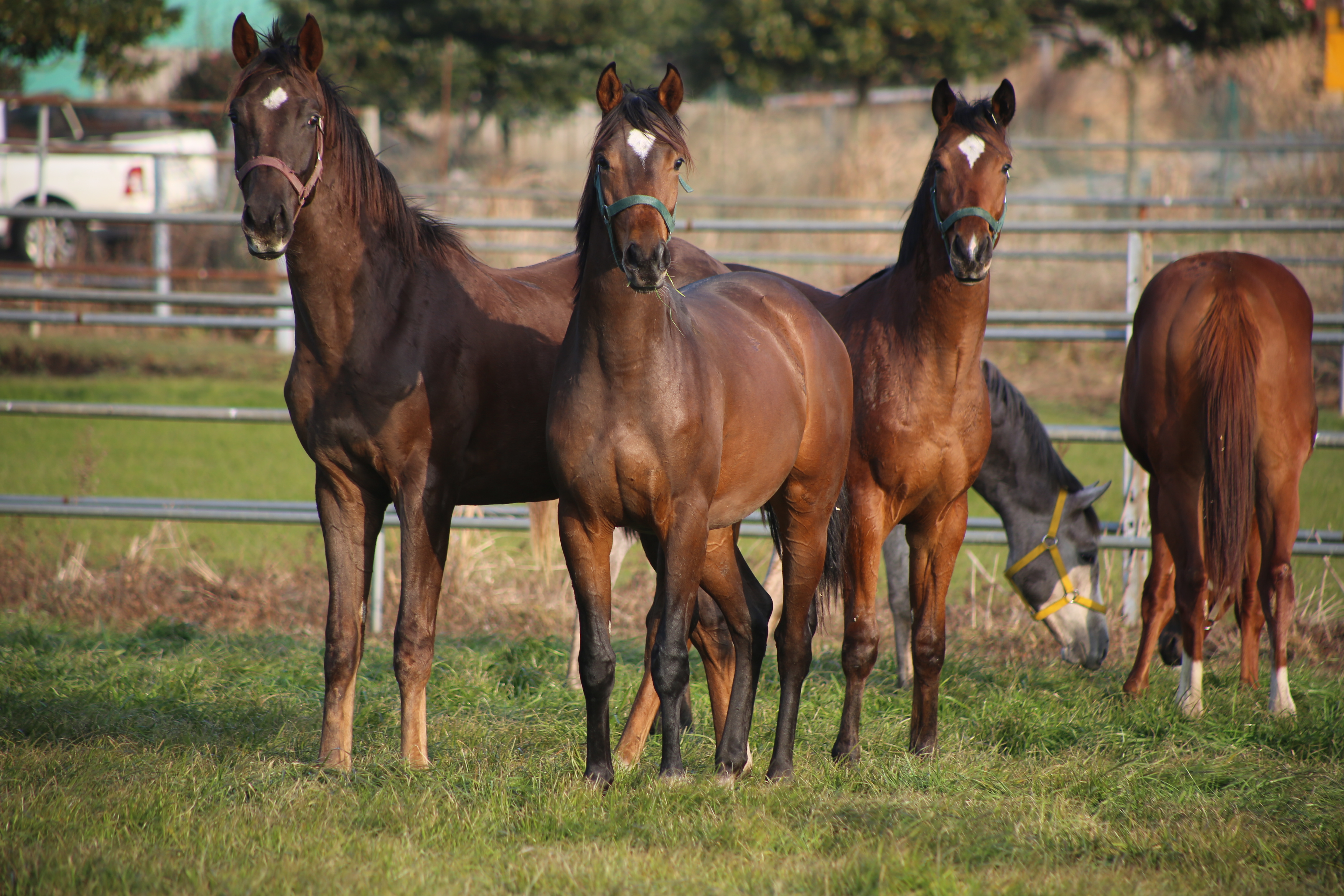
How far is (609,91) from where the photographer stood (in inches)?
128

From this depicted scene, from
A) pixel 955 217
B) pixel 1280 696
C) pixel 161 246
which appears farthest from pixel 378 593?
pixel 1280 696

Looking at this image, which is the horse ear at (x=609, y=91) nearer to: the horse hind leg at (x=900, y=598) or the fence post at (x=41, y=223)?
the horse hind leg at (x=900, y=598)

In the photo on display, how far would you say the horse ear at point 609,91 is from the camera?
3.20 m

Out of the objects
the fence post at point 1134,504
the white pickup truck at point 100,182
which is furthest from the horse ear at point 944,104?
the white pickup truck at point 100,182

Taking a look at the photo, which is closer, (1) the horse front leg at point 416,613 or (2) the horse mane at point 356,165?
(2) the horse mane at point 356,165

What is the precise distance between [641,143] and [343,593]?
5.76 ft

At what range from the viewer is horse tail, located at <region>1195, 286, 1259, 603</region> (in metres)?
4.27

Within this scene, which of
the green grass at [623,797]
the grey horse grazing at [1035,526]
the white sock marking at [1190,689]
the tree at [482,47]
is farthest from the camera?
the tree at [482,47]

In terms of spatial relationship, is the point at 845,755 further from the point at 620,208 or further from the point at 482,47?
the point at 482,47

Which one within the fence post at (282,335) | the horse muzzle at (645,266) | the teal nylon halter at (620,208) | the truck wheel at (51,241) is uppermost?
the teal nylon halter at (620,208)

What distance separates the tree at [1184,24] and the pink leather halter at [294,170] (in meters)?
15.2

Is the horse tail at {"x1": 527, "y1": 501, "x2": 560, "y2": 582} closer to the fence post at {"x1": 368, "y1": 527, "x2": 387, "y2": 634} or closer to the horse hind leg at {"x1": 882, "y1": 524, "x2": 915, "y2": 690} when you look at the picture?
the fence post at {"x1": 368, "y1": 527, "x2": 387, "y2": 634}

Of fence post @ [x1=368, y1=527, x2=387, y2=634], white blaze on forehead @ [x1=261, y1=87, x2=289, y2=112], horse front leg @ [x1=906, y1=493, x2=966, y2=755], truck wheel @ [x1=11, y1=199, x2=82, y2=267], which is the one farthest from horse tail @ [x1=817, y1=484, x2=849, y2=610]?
truck wheel @ [x1=11, y1=199, x2=82, y2=267]

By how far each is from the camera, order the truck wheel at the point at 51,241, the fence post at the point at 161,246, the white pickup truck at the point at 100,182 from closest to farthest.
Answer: the fence post at the point at 161,246, the truck wheel at the point at 51,241, the white pickup truck at the point at 100,182
